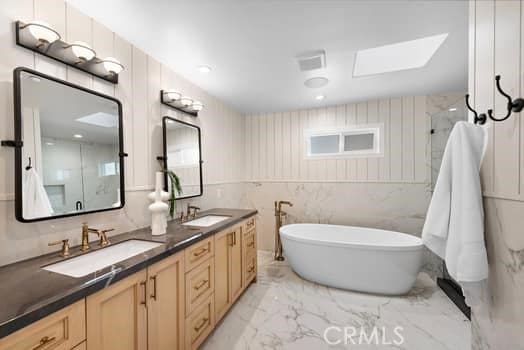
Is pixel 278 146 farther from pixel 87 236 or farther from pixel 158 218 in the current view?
pixel 87 236

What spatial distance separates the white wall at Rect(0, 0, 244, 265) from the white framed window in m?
1.59

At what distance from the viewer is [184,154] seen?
2.29 m

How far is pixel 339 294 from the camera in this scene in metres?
2.39

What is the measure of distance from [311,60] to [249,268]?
229 cm

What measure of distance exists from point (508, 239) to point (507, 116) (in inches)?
17.5

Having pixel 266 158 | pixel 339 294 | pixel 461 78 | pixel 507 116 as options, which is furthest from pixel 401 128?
pixel 507 116

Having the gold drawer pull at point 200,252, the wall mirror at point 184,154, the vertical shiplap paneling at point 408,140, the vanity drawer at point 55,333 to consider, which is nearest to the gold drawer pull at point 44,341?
the vanity drawer at point 55,333

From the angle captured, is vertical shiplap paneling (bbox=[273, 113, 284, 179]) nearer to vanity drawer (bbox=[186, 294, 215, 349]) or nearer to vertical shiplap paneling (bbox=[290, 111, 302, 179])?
vertical shiplap paneling (bbox=[290, 111, 302, 179])

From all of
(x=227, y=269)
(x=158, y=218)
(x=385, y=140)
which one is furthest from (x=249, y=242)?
(x=385, y=140)

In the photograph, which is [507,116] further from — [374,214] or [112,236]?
[374,214]

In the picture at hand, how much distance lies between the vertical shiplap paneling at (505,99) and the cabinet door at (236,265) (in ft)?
6.20

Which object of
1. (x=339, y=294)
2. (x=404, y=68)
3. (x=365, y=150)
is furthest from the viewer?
(x=365, y=150)

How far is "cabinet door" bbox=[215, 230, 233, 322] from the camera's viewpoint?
6.06 ft

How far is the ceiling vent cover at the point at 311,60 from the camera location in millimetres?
1877
